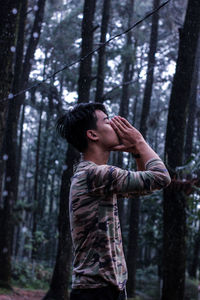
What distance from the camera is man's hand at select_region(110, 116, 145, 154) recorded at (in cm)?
264

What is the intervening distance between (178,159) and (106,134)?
5.48m

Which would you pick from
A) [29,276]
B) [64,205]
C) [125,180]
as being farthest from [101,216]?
[29,276]

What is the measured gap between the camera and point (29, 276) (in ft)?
56.5

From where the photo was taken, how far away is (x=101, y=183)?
2.48 meters

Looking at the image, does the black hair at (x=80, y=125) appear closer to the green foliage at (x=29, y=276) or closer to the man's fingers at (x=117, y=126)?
the man's fingers at (x=117, y=126)

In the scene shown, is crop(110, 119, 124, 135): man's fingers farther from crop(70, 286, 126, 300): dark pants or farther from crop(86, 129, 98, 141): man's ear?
crop(70, 286, 126, 300): dark pants

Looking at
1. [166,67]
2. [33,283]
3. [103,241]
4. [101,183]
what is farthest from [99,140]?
[166,67]

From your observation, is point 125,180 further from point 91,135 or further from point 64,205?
point 64,205

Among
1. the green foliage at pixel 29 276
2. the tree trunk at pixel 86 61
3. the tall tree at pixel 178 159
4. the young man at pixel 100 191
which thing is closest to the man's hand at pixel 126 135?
the young man at pixel 100 191

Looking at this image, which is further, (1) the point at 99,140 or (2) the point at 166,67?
(2) the point at 166,67

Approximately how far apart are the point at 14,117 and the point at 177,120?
6261 mm

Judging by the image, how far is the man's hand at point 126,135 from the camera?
264cm

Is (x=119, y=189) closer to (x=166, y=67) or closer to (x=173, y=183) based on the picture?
(x=173, y=183)

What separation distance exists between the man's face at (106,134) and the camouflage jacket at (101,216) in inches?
7.3
